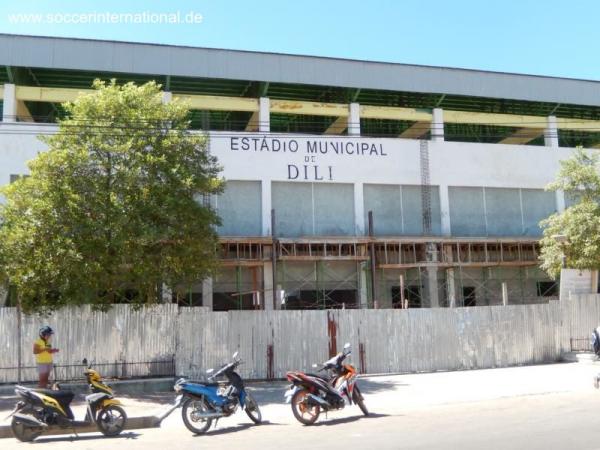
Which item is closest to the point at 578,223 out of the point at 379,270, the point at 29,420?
the point at 379,270

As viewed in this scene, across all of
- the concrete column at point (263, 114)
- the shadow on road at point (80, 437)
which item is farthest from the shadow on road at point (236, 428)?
the concrete column at point (263, 114)

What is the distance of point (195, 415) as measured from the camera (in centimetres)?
937

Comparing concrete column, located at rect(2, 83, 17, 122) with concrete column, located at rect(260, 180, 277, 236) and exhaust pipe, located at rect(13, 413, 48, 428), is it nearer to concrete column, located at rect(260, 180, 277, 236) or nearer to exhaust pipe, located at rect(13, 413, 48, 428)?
concrete column, located at rect(260, 180, 277, 236)

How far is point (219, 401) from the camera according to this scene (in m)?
9.65

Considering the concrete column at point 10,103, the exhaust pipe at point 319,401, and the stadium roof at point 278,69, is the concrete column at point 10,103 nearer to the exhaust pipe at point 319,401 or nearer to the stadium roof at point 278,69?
the stadium roof at point 278,69

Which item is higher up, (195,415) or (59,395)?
→ (59,395)

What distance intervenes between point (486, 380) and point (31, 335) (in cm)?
1109

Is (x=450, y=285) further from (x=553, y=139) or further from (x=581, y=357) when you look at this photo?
(x=581, y=357)

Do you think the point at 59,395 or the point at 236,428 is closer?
the point at 59,395

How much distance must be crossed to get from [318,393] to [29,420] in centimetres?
449

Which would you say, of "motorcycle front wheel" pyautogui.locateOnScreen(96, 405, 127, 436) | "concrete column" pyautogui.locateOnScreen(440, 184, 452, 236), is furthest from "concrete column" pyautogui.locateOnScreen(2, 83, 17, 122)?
"concrete column" pyautogui.locateOnScreen(440, 184, 452, 236)

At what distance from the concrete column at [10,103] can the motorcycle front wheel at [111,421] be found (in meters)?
18.7

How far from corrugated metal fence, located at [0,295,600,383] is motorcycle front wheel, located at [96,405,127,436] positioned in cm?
499

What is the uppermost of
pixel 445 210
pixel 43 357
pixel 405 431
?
pixel 445 210
